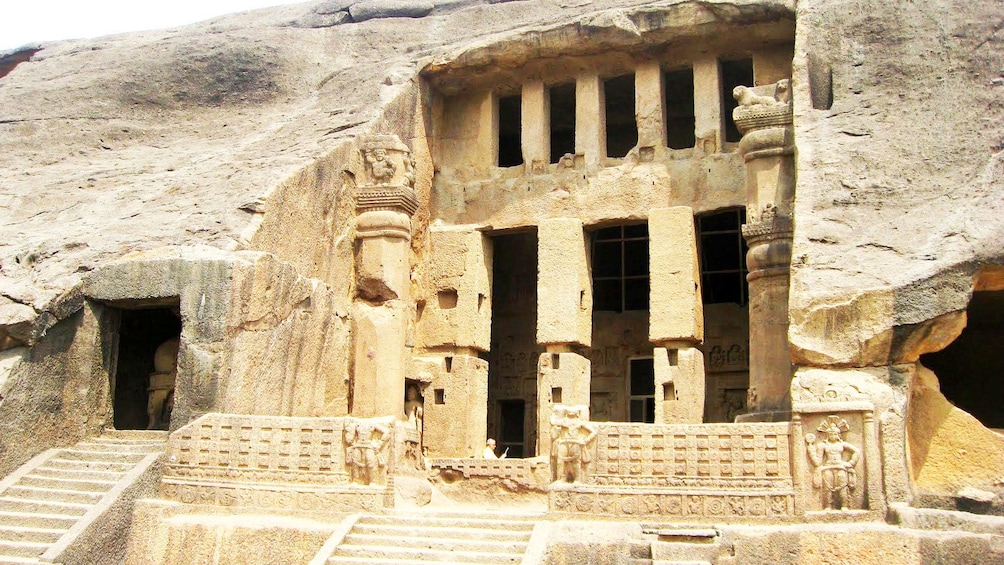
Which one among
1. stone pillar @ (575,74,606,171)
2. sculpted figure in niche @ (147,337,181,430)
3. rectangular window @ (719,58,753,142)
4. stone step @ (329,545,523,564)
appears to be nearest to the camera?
stone step @ (329,545,523,564)

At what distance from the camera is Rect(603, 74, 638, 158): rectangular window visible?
13.6 m

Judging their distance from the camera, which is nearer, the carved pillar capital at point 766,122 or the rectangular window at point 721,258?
the carved pillar capital at point 766,122

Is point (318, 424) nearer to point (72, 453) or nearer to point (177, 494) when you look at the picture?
point (177, 494)

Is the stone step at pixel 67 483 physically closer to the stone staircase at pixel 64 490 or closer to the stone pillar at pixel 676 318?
the stone staircase at pixel 64 490

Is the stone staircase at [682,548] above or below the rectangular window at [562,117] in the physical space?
below

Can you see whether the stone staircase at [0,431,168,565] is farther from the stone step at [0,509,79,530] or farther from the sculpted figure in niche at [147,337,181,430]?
the sculpted figure in niche at [147,337,181,430]

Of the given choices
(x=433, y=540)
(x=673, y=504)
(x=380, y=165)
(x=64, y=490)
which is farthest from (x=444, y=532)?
(x=380, y=165)

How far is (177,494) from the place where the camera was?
28.2 feet

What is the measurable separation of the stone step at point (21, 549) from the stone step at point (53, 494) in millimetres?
541

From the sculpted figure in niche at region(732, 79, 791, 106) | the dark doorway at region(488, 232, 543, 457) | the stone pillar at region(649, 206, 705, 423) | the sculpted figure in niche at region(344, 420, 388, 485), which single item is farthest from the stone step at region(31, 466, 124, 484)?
the sculpted figure in niche at region(732, 79, 791, 106)

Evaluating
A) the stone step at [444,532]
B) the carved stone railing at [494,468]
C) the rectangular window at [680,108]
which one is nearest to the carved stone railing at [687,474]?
the stone step at [444,532]

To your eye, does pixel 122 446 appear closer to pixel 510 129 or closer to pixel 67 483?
pixel 67 483

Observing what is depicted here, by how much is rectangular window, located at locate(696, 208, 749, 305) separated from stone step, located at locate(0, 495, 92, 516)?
9.32m

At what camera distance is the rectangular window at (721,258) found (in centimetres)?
1520
